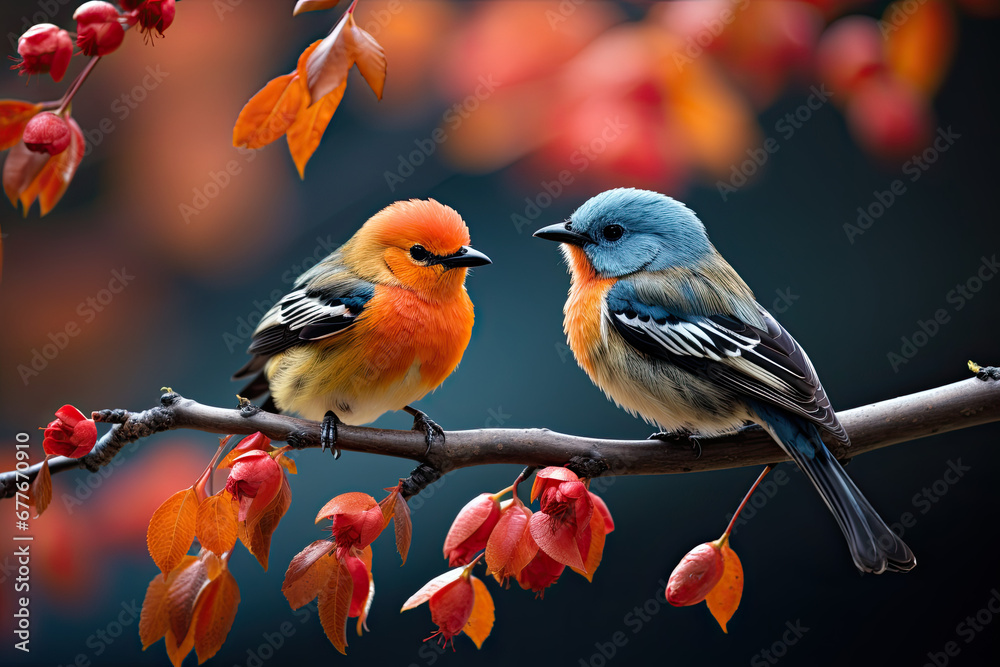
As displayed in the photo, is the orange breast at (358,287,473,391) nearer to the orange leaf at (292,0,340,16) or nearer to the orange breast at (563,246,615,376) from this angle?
the orange breast at (563,246,615,376)

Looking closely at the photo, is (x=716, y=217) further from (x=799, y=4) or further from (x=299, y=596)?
(x=299, y=596)

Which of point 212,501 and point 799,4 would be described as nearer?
point 212,501

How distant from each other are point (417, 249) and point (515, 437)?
355 mm

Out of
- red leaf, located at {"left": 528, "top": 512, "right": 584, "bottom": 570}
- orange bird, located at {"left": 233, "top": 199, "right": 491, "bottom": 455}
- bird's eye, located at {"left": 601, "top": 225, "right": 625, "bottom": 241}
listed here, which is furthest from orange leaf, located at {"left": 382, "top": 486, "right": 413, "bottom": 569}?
bird's eye, located at {"left": 601, "top": 225, "right": 625, "bottom": 241}

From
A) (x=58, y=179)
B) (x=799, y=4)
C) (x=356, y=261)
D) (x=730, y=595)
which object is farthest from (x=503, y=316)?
(x=58, y=179)

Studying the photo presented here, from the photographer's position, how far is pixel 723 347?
106 cm

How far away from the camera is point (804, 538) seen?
5.77ft

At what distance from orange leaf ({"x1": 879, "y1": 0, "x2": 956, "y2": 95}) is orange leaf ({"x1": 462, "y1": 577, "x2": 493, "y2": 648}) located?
96cm

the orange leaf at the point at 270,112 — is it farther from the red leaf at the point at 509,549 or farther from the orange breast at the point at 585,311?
the orange breast at the point at 585,311

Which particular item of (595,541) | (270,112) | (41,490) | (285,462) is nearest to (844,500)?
(595,541)

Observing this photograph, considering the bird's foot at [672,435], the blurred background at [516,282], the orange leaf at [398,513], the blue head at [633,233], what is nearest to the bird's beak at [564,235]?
the blue head at [633,233]

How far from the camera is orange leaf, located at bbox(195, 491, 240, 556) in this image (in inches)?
28.9

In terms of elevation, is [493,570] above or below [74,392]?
above

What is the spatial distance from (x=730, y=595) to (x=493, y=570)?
28cm
